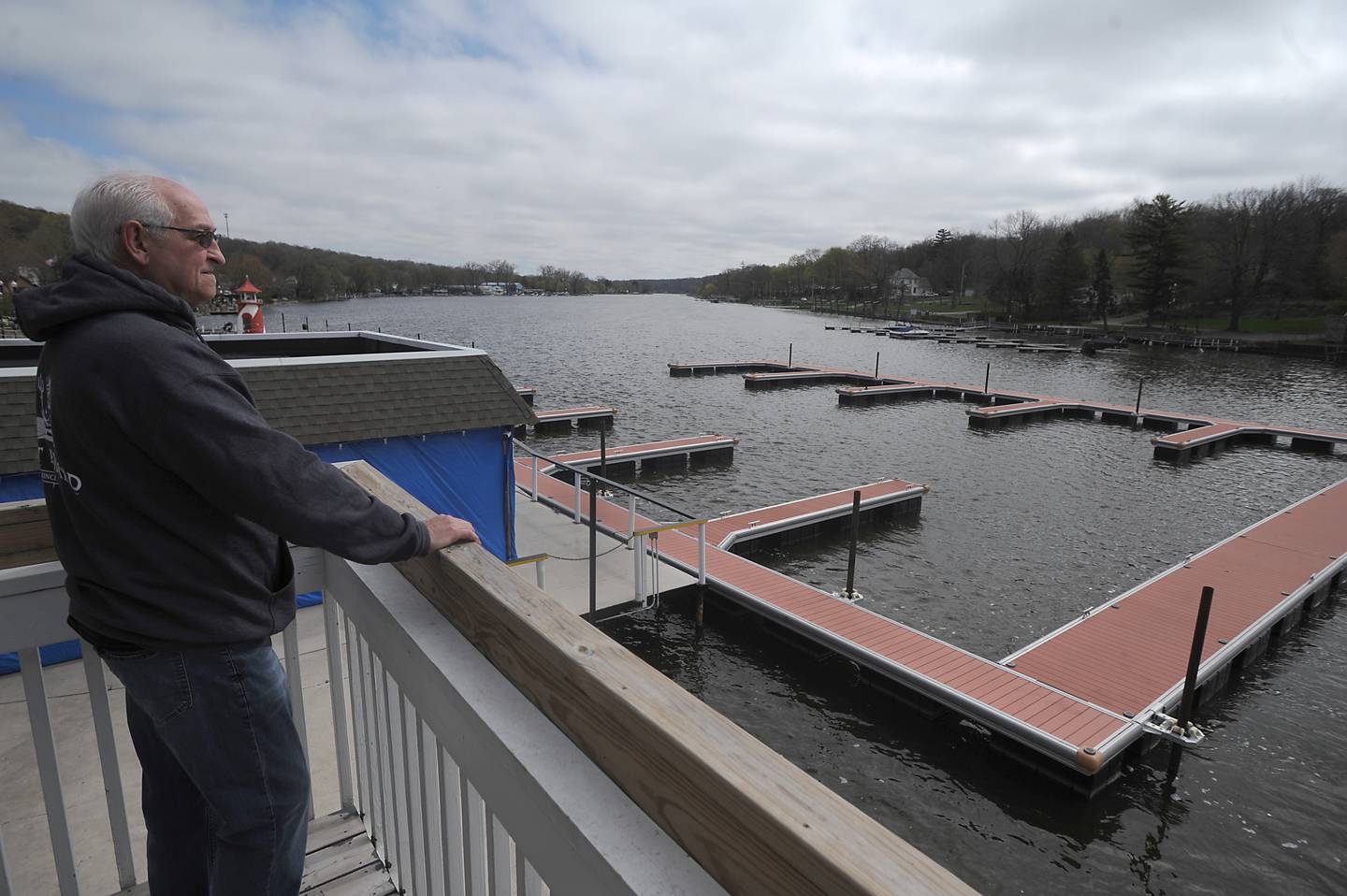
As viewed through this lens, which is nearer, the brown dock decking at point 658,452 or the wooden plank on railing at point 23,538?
the wooden plank on railing at point 23,538

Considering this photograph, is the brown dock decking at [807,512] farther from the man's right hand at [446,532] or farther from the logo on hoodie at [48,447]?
the logo on hoodie at [48,447]

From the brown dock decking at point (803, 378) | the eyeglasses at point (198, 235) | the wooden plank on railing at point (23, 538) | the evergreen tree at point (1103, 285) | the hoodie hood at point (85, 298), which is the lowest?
the brown dock decking at point (803, 378)

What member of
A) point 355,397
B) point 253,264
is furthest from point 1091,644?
point 253,264

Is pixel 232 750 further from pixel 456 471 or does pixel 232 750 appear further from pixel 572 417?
pixel 572 417

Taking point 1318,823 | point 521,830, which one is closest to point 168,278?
point 521,830

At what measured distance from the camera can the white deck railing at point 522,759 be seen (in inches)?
33.0

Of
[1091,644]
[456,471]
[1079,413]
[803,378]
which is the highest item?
[456,471]

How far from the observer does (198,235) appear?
160 centimetres

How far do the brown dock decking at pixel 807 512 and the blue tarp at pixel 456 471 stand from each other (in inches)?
205

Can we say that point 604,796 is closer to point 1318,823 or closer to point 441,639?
point 441,639

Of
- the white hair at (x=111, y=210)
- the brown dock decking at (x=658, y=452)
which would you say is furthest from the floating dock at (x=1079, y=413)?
the white hair at (x=111, y=210)

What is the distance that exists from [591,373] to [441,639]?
4934cm

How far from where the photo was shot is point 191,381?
1324mm

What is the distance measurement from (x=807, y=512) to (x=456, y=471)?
929 cm
